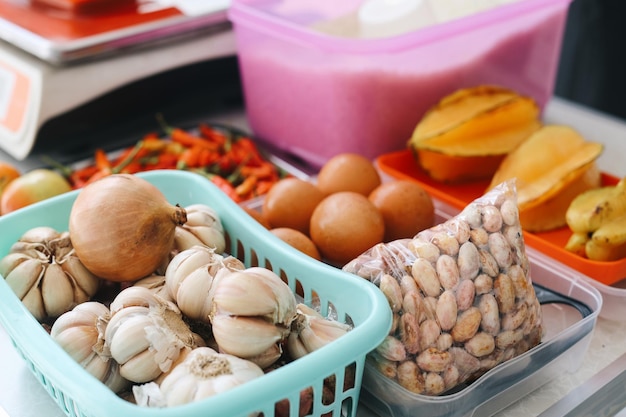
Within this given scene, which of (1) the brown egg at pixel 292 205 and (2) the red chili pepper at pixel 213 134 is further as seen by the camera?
(2) the red chili pepper at pixel 213 134

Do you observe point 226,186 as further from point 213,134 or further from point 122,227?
point 122,227

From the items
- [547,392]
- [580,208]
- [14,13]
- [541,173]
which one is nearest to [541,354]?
[547,392]

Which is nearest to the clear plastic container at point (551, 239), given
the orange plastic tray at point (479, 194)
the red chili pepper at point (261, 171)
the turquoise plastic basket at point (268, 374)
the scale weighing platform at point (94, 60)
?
the orange plastic tray at point (479, 194)

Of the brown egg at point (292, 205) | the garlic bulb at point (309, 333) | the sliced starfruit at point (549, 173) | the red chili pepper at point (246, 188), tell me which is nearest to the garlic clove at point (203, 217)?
the brown egg at point (292, 205)

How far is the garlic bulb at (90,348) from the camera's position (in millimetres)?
650

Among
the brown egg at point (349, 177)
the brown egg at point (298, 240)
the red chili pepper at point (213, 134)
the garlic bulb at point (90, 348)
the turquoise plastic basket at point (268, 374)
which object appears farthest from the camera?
the red chili pepper at point (213, 134)

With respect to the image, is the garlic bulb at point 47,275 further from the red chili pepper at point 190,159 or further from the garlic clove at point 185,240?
the red chili pepper at point 190,159

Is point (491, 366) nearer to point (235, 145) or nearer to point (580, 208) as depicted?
point (580, 208)

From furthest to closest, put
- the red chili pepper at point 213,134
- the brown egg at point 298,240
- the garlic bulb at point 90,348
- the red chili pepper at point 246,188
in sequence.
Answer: the red chili pepper at point 213,134 → the red chili pepper at point 246,188 → the brown egg at point 298,240 → the garlic bulb at point 90,348

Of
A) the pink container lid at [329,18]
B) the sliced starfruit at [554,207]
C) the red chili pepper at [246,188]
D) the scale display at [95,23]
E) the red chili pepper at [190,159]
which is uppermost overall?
the pink container lid at [329,18]

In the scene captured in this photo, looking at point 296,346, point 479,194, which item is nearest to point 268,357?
point 296,346

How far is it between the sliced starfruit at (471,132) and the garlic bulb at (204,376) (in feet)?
2.05

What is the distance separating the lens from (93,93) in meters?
1.25

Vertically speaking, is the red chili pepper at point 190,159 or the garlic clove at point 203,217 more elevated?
the garlic clove at point 203,217
